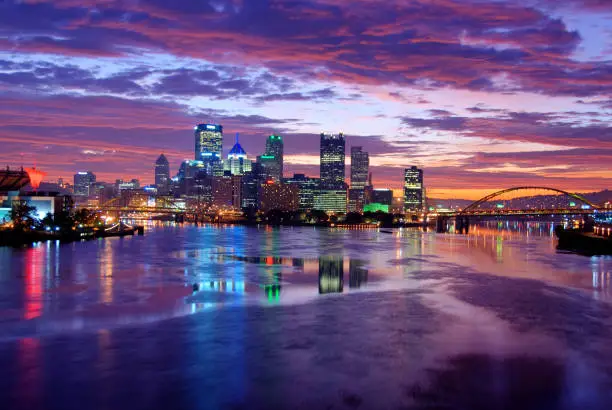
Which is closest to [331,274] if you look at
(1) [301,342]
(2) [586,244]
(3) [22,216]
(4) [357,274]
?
(4) [357,274]

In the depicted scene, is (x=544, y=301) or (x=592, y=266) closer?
(x=544, y=301)

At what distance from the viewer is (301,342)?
16.7 meters

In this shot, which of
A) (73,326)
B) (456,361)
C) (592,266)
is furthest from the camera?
(592,266)

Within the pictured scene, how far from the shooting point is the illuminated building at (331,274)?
28108 mm

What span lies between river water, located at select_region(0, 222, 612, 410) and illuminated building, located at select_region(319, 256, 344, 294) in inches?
9.0

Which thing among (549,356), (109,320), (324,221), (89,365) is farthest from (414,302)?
(324,221)

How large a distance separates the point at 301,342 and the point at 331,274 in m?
17.5

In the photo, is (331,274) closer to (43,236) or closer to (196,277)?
(196,277)

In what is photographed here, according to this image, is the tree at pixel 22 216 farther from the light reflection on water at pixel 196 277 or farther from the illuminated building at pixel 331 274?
the illuminated building at pixel 331 274

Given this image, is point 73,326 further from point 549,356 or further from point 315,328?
point 549,356

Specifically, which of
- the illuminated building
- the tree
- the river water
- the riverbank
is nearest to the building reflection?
the river water

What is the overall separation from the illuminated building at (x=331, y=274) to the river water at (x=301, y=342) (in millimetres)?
228

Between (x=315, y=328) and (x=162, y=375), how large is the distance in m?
6.07

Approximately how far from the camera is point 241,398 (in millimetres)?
12273
